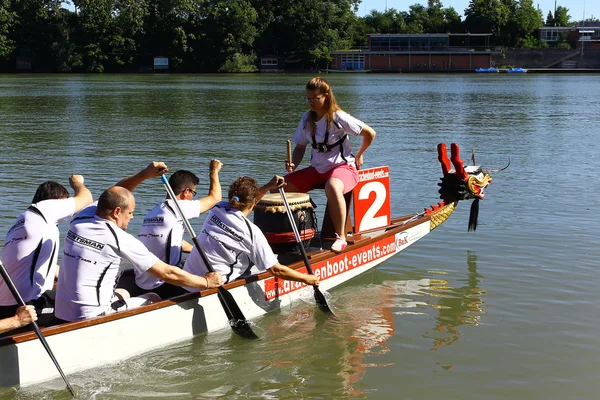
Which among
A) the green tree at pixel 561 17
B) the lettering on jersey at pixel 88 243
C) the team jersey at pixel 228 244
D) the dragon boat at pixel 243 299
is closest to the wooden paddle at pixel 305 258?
the dragon boat at pixel 243 299

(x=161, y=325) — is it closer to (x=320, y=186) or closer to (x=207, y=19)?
(x=320, y=186)

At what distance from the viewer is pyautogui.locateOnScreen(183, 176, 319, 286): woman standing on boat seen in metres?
7.57

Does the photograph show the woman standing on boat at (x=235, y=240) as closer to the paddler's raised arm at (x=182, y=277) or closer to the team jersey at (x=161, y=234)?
the team jersey at (x=161, y=234)

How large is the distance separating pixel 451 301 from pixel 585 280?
6.14 feet

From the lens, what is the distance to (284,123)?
30.9 meters

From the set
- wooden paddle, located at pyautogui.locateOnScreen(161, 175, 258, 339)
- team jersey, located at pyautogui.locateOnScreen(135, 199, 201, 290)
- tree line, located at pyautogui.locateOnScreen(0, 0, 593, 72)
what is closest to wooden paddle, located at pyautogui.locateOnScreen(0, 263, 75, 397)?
team jersey, located at pyautogui.locateOnScreen(135, 199, 201, 290)

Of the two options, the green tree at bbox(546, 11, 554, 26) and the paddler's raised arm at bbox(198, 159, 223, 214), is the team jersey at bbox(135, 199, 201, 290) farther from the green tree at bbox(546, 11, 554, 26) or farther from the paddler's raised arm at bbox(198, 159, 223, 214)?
the green tree at bbox(546, 11, 554, 26)

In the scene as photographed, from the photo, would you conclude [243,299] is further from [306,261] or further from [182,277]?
[182,277]

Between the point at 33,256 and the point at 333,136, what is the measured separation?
3.84 m

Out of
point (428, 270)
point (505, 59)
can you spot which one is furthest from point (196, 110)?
point (505, 59)

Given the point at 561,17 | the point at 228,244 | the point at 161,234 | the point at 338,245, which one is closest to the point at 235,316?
the point at 228,244

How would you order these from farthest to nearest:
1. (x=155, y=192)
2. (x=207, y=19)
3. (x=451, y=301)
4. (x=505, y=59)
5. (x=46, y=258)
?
(x=505, y=59), (x=207, y=19), (x=155, y=192), (x=451, y=301), (x=46, y=258)

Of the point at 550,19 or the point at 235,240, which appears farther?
the point at 550,19

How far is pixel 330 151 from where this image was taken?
373 inches
